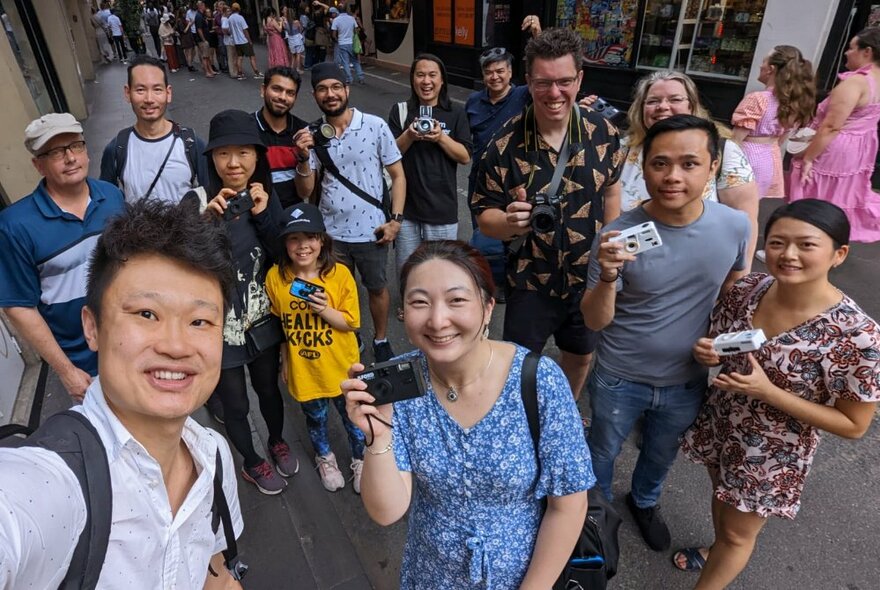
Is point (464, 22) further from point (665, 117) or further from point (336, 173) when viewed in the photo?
point (665, 117)

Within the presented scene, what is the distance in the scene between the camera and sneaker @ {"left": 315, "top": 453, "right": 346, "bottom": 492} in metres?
3.02

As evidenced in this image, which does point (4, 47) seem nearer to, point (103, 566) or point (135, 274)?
point (135, 274)

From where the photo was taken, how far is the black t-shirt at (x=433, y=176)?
397 centimetres

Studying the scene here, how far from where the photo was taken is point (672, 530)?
8.90ft

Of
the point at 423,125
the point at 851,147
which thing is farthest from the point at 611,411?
the point at 851,147

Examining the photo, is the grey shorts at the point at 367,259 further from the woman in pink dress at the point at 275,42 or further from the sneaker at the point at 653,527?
the woman in pink dress at the point at 275,42

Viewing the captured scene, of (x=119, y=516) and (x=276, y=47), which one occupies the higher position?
(x=119, y=516)

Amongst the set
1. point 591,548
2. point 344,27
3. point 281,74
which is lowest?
point 591,548

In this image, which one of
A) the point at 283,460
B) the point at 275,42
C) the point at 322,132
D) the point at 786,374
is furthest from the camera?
the point at 275,42

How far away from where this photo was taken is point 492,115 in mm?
4527

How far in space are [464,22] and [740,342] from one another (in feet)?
45.2

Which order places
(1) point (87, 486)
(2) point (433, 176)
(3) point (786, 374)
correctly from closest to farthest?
(1) point (87, 486) → (3) point (786, 374) → (2) point (433, 176)

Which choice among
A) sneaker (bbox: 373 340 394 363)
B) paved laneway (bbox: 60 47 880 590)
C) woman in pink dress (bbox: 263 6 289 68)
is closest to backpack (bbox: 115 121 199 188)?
paved laneway (bbox: 60 47 880 590)

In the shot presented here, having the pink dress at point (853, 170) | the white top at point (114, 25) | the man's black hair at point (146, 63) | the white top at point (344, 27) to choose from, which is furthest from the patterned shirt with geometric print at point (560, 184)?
the white top at point (114, 25)
